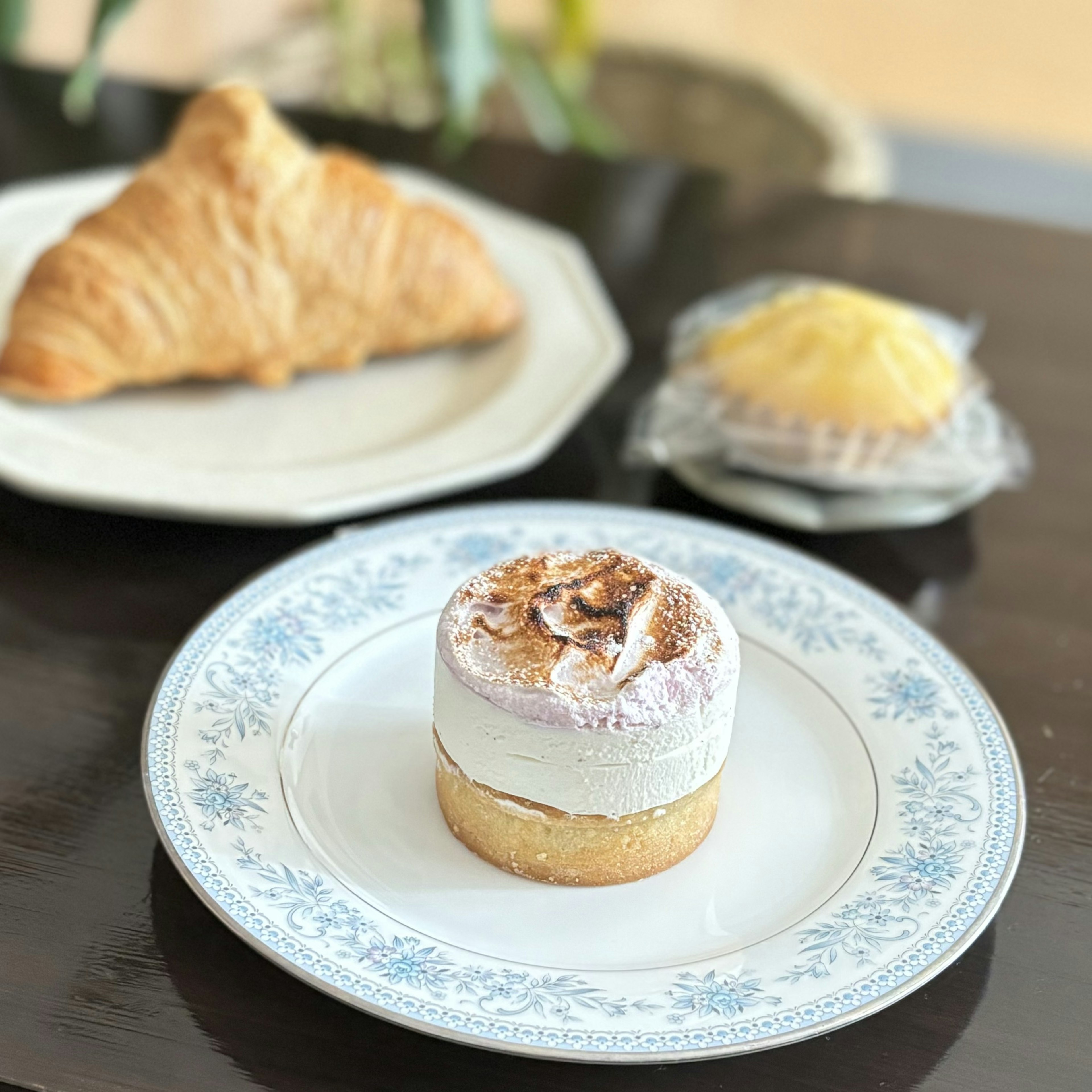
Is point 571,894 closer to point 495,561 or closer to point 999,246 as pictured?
point 495,561

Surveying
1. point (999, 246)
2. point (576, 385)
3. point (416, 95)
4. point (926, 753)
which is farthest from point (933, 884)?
point (416, 95)

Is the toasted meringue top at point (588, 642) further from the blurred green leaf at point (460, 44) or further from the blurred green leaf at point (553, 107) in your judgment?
the blurred green leaf at point (553, 107)

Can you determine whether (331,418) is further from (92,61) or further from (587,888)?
(587,888)

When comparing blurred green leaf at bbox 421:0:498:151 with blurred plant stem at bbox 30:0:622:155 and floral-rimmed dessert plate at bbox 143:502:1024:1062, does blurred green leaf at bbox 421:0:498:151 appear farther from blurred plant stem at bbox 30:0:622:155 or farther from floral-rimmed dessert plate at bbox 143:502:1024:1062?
floral-rimmed dessert plate at bbox 143:502:1024:1062

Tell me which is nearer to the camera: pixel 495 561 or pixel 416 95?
pixel 495 561

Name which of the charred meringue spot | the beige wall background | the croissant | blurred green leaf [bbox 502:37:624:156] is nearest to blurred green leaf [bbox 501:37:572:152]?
blurred green leaf [bbox 502:37:624:156]

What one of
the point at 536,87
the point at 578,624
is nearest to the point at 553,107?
the point at 536,87
